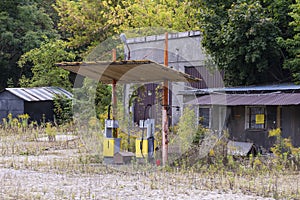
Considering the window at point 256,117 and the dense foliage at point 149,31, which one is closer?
the window at point 256,117

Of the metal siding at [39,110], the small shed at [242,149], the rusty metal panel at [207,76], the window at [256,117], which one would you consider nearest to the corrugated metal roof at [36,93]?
the metal siding at [39,110]

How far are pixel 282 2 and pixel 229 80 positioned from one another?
349 centimetres

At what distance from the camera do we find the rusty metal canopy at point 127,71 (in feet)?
38.3

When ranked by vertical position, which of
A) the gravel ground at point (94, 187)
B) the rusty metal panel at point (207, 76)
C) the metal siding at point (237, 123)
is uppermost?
the rusty metal panel at point (207, 76)

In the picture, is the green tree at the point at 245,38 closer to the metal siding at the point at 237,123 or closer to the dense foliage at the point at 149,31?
the dense foliage at the point at 149,31

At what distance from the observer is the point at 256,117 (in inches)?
677

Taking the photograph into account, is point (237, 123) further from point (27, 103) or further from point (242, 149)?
point (27, 103)

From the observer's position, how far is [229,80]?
1978cm

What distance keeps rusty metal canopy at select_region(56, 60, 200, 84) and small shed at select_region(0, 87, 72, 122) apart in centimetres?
1229

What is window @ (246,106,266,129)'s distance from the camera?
55.9 feet

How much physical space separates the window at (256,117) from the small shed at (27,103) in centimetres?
1223

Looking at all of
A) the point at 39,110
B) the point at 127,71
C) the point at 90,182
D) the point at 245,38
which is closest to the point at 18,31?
the point at 39,110

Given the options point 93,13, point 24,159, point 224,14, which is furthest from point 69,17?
point 24,159

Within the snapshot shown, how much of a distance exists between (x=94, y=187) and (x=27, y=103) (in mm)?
17209
